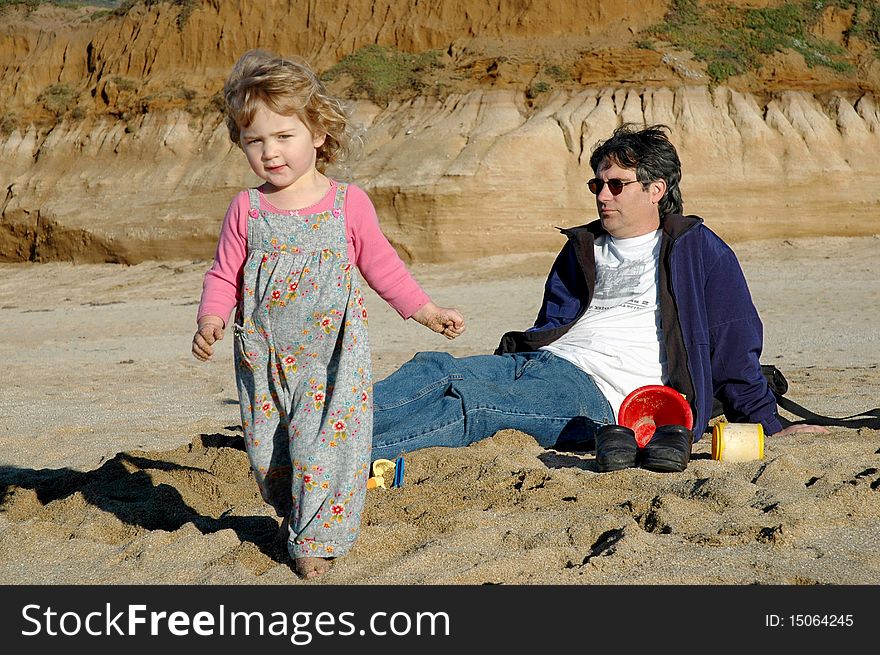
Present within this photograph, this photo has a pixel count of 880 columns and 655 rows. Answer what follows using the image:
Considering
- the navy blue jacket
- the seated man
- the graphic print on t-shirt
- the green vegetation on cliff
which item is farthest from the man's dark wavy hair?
the green vegetation on cliff

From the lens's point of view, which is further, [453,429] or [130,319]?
Answer: [130,319]

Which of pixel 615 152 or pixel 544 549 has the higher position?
pixel 615 152

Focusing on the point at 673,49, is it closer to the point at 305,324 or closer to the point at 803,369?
the point at 803,369

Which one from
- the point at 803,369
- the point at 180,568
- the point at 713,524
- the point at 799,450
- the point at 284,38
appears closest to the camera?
the point at 180,568

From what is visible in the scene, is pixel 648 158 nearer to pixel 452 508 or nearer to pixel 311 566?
pixel 452 508

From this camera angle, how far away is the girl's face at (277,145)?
2.94m

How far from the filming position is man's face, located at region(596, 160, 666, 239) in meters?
4.72

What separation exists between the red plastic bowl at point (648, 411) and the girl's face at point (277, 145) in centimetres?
208

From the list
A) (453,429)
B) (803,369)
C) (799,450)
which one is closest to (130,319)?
(803,369)

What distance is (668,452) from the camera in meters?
3.95

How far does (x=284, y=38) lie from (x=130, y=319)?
34.7ft

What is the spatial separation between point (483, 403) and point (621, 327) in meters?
0.78

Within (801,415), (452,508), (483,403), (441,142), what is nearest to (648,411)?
(483,403)

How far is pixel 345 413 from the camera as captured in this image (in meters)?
2.94
